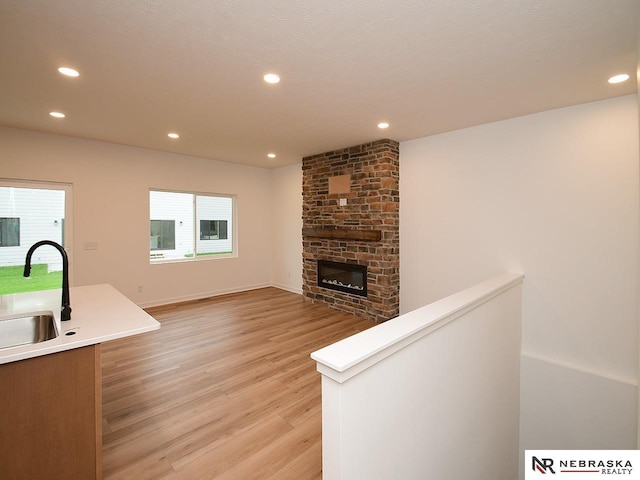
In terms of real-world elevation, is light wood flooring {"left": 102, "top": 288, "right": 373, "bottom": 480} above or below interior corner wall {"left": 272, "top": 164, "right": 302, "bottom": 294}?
below

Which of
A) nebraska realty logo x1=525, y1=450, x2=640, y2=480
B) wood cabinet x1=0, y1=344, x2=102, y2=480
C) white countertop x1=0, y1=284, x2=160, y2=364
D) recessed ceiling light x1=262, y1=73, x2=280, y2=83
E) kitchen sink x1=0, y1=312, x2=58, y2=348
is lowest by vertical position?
nebraska realty logo x1=525, y1=450, x2=640, y2=480

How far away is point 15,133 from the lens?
3.67 metres

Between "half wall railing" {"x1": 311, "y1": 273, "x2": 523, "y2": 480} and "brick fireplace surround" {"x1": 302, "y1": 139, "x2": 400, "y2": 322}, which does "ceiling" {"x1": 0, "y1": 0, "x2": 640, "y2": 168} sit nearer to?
"brick fireplace surround" {"x1": 302, "y1": 139, "x2": 400, "y2": 322}

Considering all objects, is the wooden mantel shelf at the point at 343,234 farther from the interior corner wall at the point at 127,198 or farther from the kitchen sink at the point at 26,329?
the kitchen sink at the point at 26,329

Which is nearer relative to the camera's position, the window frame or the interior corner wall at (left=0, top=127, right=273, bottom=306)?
the interior corner wall at (left=0, top=127, right=273, bottom=306)

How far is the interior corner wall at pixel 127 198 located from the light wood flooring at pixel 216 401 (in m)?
1.18

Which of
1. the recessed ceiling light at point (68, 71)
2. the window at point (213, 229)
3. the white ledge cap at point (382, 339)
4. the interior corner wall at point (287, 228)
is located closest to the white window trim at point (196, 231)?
the window at point (213, 229)

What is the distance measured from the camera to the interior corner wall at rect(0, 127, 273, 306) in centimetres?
389

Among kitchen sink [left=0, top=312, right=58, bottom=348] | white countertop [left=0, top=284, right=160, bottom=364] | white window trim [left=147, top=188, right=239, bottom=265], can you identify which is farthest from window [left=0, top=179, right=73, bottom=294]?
kitchen sink [left=0, top=312, right=58, bottom=348]

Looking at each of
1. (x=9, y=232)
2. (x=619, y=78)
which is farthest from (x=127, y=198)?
(x=619, y=78)

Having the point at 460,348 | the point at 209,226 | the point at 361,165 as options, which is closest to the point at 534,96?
the point at 361,165

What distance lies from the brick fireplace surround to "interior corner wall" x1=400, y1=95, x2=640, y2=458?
2.69 ft

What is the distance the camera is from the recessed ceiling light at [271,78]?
2301 millimetres

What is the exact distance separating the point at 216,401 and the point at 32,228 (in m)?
3.69
